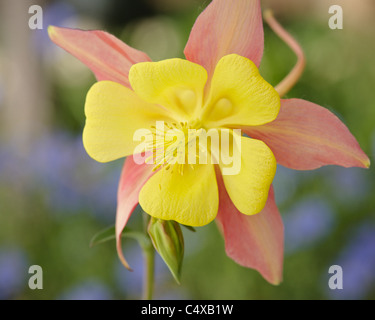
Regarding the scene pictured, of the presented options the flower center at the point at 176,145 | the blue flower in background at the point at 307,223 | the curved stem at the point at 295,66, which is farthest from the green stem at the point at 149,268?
the blue flower in background at the point at 307,223

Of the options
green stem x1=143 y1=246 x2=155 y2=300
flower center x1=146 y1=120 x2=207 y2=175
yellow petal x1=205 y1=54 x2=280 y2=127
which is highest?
yellow petal x1=205 y1=54 x2=280 y2=127

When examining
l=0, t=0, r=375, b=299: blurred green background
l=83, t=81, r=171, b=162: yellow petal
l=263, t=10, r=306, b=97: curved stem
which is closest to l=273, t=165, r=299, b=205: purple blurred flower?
l=0, t=0, r=375, b=299: blurred green background

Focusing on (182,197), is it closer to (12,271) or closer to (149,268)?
(149,268)

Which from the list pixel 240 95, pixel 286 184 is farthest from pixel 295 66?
pixel 286 184

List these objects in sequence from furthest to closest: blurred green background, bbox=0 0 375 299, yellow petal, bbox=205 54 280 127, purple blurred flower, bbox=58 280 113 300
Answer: purple blurred flower, bbox=58 280 113 300 < blurred green background, bbox=0 0 375 299 < yellow petal, bbox=205 54 280 127

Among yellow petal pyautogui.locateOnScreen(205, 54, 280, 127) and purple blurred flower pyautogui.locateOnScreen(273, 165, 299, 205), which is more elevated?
yellow petal pyautogui.locateOnScreen(205, 54, 280, 127)

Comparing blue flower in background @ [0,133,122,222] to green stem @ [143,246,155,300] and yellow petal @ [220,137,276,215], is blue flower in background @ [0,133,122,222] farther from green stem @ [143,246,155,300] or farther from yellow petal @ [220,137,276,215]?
yellow petal @ [220,137,276,215]
